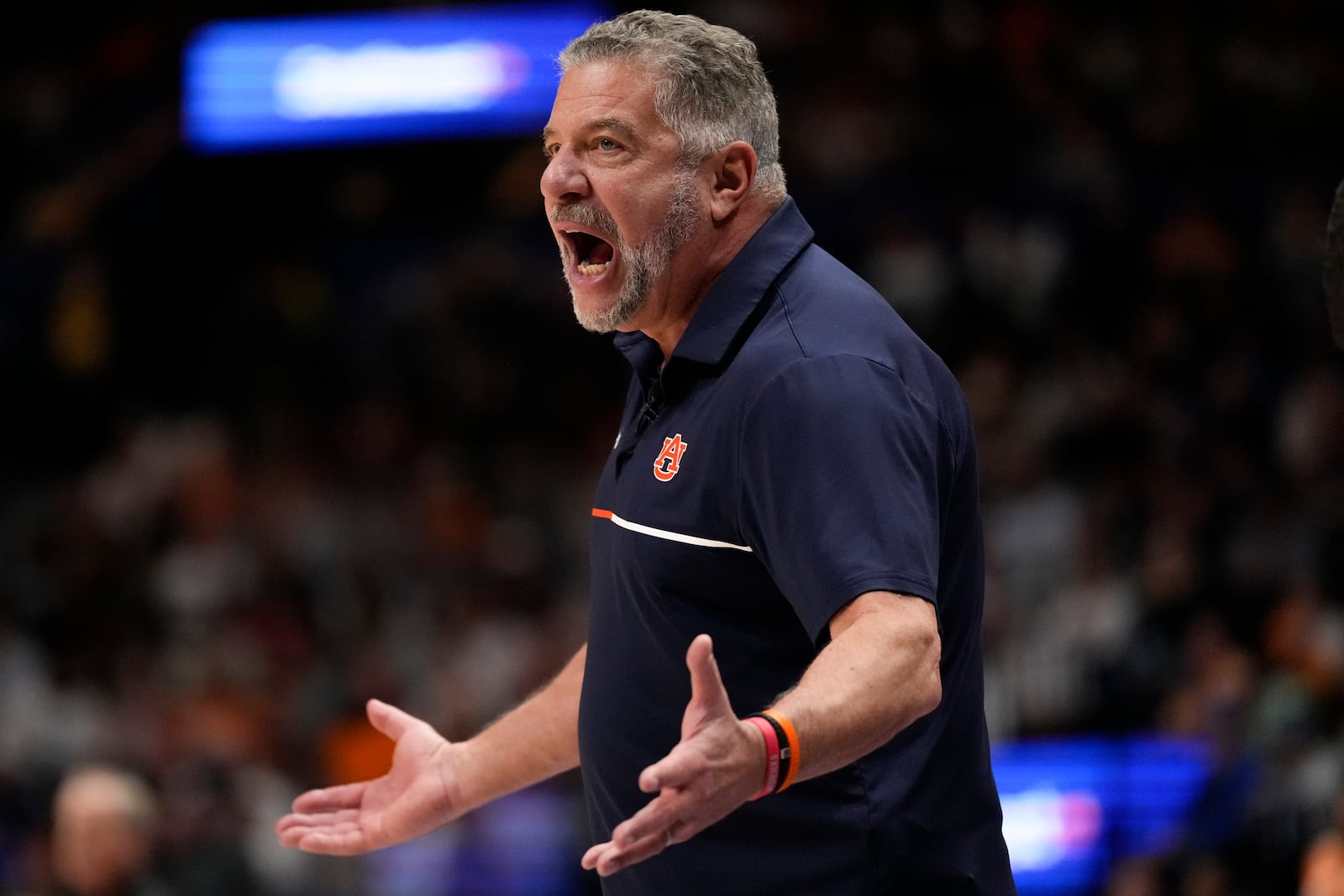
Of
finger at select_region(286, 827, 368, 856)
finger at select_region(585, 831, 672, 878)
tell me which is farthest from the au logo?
finger at select_region(286, 827, 368, 856)

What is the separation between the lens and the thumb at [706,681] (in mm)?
1891

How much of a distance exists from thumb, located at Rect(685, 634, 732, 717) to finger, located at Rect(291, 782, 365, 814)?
1349 millimetres

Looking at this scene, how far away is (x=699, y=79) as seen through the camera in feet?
8.29

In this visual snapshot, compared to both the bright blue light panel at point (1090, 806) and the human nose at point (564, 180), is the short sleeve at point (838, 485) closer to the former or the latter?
the human nose at point (564, 180)

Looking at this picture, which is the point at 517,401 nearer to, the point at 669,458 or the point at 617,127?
the point at 617,127

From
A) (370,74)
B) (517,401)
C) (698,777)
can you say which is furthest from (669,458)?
(370,74)

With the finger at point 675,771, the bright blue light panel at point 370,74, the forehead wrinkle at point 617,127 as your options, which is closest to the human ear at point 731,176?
the forehead wrinkle at point 617,127

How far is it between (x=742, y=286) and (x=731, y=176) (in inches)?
7.3

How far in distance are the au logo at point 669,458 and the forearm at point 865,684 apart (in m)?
0.40

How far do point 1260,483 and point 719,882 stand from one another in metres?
6.41

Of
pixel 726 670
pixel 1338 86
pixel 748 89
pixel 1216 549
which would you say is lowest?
pixel 1216 549

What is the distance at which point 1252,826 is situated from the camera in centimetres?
616

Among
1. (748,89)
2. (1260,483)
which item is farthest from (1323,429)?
(748,89)

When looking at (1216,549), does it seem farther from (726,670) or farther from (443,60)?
(726,670)
